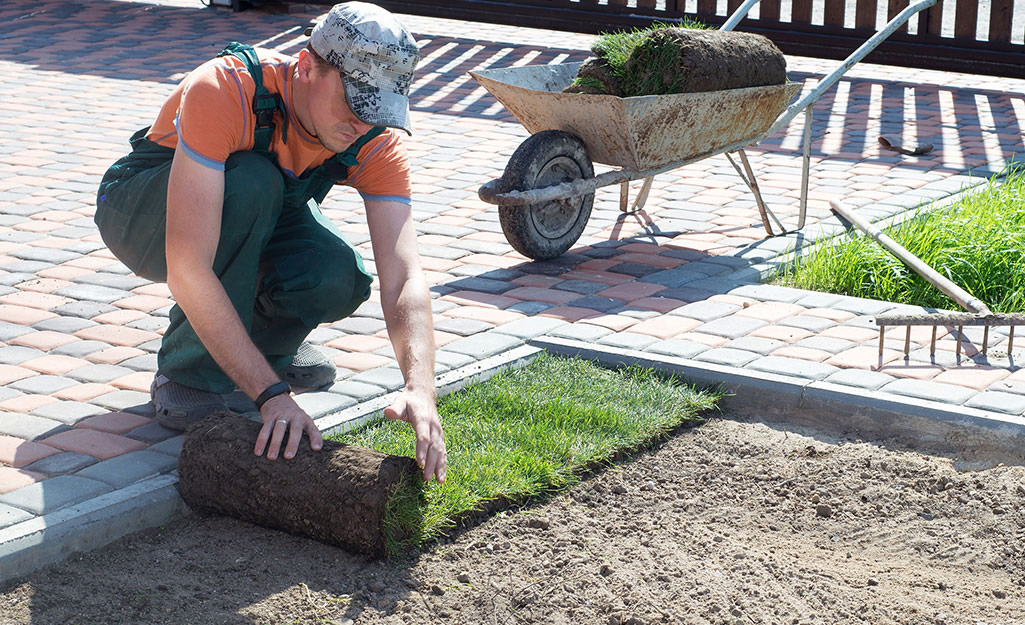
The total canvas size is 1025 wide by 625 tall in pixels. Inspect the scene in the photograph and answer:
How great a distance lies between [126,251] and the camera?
13.2 feet

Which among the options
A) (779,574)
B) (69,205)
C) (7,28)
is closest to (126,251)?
(779,574)

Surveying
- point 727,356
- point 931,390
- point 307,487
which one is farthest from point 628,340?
point 307,487

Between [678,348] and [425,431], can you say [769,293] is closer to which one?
[678,348]

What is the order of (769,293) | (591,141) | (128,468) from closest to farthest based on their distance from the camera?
(128,468)
(769,293)
(591,141)

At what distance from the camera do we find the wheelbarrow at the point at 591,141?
5832 mm

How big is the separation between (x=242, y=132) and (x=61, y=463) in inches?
45.6

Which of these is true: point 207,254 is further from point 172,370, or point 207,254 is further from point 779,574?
point 779,574

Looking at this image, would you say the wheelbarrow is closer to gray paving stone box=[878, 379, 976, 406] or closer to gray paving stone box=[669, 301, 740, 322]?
gray paving stone box=[669, 301, 740, 322]

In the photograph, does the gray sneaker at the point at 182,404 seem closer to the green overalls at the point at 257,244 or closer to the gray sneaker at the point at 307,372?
the green overalls at the point at 257,244

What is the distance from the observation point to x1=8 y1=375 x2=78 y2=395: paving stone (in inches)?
167

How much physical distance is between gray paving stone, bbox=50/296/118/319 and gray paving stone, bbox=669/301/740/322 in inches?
96.8

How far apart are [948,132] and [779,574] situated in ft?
21.7

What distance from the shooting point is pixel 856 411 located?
428cm

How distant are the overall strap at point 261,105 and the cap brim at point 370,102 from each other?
1.13ft
